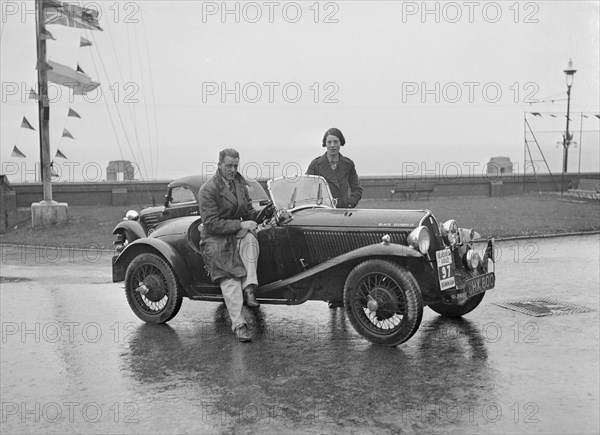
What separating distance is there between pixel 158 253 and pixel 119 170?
921 inches

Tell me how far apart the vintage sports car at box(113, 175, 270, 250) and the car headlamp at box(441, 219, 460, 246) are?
5.26m

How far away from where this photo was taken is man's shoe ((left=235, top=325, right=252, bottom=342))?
22.7 feet

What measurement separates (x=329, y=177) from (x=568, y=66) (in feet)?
77.8

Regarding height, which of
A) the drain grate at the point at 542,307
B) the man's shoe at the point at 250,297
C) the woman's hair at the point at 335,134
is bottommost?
the drain grate at the point at 542,307

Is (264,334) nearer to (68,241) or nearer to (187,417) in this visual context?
(187,417)

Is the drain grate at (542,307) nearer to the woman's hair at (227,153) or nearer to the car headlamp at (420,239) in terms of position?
the car headlamp at (420,239)

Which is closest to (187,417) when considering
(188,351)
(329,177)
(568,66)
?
(188,351)

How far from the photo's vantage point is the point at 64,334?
24.6 feet

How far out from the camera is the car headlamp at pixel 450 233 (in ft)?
23.2

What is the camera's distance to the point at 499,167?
33.9 m

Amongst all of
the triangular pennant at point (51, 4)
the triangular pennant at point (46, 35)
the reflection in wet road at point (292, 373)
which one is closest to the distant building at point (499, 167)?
the triangular pennant at point (51, 4)

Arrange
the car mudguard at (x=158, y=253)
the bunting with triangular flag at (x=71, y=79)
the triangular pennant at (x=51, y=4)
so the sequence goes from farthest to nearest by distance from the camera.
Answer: the bunting with triangular flag at (x=71, y=79)
the triangular pennant at (x=51, y=4)
the car mudguard at (x=158, y=253)

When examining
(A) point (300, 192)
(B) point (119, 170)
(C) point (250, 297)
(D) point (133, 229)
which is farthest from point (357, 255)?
(B) point (119, 170)

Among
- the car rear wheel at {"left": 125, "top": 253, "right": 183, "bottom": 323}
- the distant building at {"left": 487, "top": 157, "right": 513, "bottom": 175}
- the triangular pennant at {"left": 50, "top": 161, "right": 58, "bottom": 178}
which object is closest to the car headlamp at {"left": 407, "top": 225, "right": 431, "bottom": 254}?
the car rear wheel at {"left": 125, "top": 253, "right": 183, "bottom": 323}
